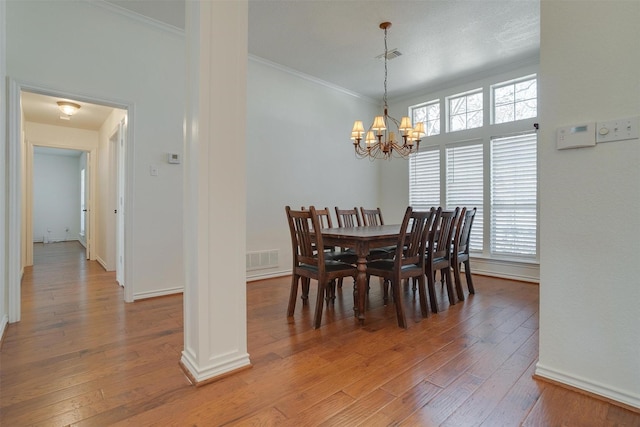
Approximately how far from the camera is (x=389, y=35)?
3537 mm

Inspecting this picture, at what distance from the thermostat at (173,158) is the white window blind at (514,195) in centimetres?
414

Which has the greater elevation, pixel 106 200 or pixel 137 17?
pixel 137 17

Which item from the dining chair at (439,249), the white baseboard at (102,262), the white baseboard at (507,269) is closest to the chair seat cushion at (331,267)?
the dining chair at (439,249)

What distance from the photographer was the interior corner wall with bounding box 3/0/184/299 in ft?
8.78

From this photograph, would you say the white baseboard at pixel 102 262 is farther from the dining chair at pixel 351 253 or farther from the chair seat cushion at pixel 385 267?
the chair seat cushion at pixel 385 267

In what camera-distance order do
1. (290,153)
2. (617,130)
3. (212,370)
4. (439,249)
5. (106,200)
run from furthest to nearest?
(106,200), (290,153), (439,249), (212,370), (617,130)

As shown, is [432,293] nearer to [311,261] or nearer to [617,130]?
[311,261]

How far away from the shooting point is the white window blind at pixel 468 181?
4.67 meters

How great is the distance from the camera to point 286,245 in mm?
4484

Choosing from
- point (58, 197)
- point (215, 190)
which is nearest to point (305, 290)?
point (215, 190)

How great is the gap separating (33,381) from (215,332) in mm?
989

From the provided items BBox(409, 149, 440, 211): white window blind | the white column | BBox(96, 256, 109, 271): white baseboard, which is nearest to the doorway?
BBox(96, 256, 109, 271): white baseboard

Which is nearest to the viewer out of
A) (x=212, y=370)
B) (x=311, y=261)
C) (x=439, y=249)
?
(x=212, y=370)

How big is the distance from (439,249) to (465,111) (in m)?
2.88
